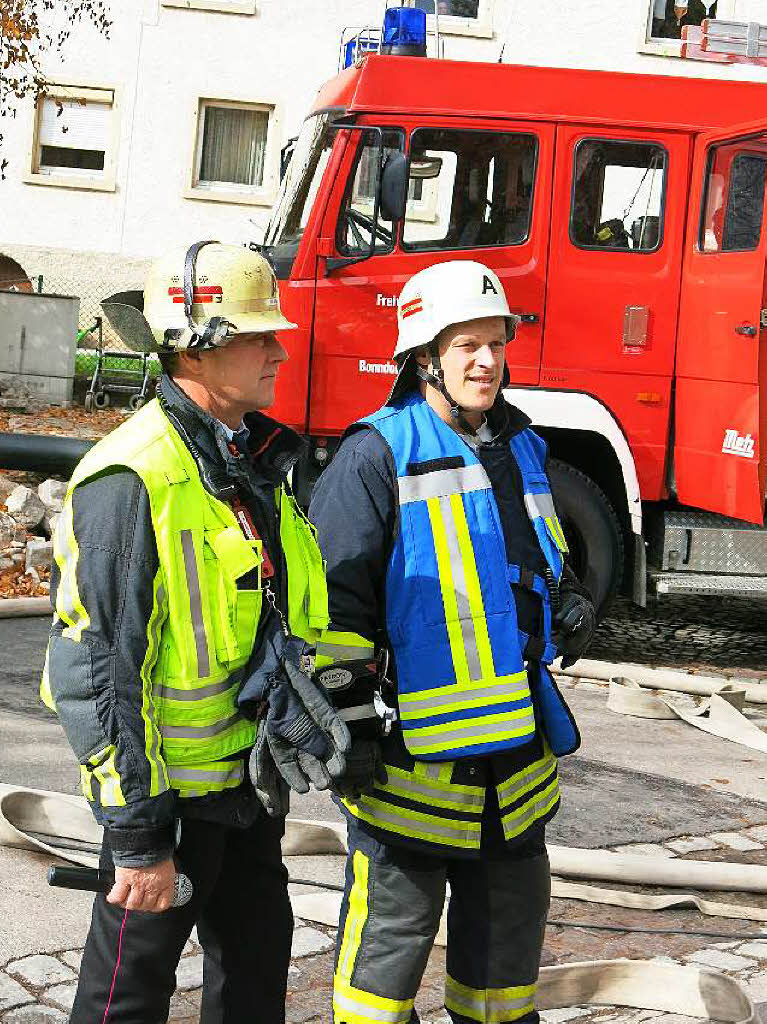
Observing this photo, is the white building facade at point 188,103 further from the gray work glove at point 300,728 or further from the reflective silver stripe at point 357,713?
the gray work glove at point 300,728

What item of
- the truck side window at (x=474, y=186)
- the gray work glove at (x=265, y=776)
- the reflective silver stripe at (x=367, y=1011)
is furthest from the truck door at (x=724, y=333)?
the gray work glove at (x=265, y=776)

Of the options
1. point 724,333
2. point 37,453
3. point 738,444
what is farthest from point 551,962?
point 37,453

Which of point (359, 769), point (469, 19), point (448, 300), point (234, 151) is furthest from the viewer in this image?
point (234, 151)

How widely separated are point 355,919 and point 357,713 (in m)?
0.44

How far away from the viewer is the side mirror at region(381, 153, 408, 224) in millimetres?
8094

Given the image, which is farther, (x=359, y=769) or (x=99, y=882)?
(x=359, y=769)

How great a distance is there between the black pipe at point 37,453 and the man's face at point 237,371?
629 cm

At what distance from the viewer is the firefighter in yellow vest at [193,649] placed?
2.55 metres

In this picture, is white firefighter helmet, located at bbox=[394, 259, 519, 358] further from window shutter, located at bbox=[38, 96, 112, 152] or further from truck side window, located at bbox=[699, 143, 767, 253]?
window shutter, located at bbox=[38, 96, 112, 152]

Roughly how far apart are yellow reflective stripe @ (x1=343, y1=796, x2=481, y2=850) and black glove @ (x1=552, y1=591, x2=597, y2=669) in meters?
0.48

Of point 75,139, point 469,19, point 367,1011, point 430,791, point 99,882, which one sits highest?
point 469,19

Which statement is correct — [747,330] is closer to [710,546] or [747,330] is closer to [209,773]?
[710,546]

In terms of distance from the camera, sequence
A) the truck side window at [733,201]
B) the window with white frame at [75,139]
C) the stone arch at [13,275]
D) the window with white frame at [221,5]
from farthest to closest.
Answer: the window with white frame at [75,139], the window with white frame at [221,5], the stone arch at [13,275], the truck side window at [733,201]

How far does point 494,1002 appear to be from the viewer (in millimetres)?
3023
